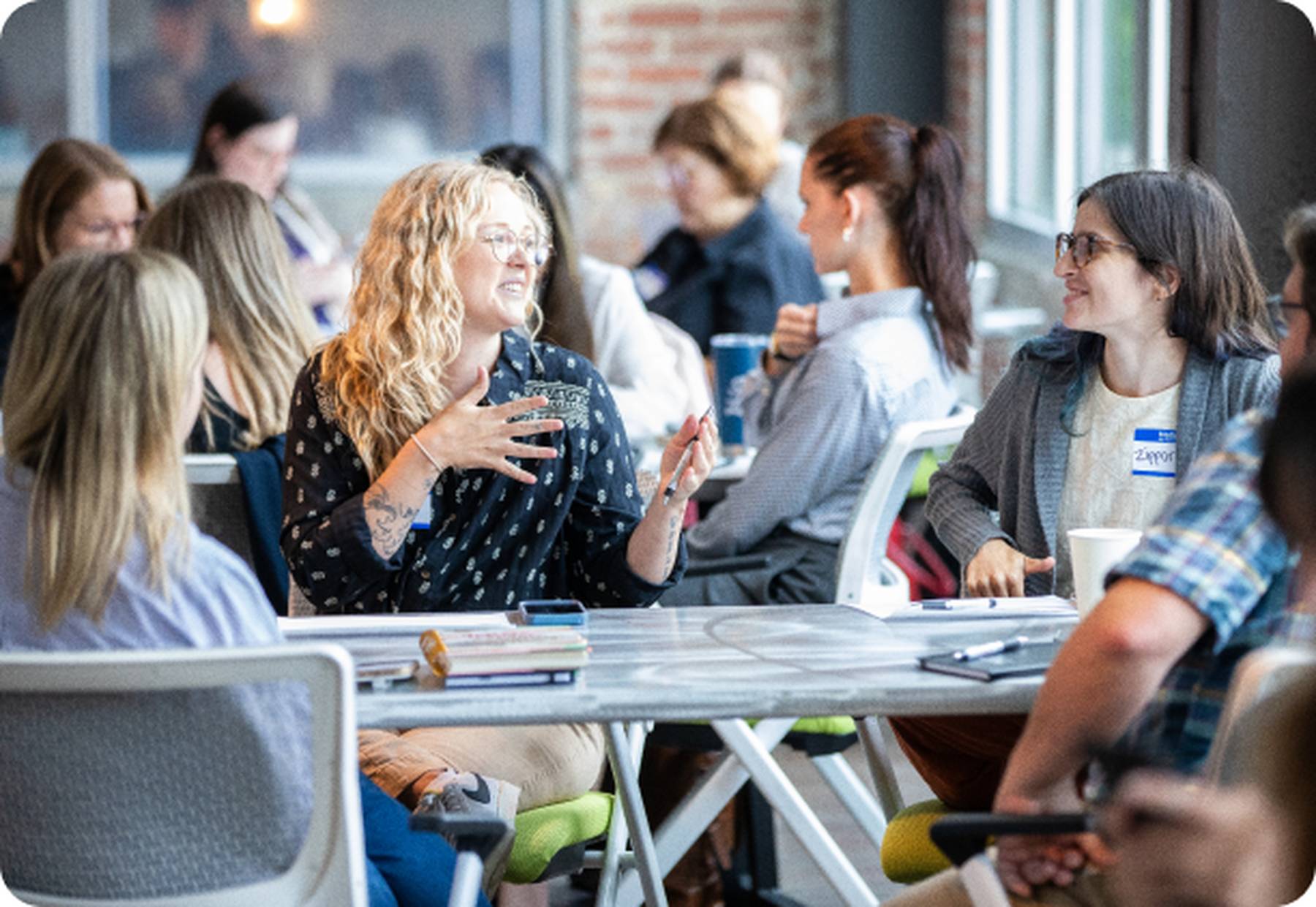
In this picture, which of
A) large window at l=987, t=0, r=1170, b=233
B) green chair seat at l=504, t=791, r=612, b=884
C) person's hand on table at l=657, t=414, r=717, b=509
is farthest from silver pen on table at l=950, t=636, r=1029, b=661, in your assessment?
large window at l=987, t=0, r=1170, b=233

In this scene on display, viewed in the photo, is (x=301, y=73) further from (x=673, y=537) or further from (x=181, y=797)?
(x=181, y=797)

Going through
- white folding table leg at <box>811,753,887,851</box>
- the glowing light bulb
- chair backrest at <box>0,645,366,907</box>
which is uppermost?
the glowing light bulb

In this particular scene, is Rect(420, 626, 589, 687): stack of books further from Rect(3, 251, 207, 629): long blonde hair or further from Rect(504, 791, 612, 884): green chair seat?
Rect(504, 791, 612, 884): green chair seat

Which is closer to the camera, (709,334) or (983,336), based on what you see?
(709,334)

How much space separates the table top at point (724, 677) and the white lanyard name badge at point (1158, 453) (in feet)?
1.16

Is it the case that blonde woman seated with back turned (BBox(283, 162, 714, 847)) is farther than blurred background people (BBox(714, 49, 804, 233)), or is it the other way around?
blurred background people (BBox(714, 49, 804, 233))

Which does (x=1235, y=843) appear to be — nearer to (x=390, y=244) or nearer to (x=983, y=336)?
(x=390, y=244)

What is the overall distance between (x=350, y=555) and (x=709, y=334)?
2861 mm

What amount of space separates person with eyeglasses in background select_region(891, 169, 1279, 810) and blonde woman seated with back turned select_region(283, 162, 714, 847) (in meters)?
0.52

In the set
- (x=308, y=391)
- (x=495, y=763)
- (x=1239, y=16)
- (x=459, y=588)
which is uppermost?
(x=1239, y=16)

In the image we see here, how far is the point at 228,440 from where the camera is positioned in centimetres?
324

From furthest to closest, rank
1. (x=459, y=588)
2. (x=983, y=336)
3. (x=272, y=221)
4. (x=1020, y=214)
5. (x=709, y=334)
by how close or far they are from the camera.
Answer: (x=1020, y=214) → (x=983, y=336) → (x=709, y=334) → (x=272, y=221) → (x=459, y=588)

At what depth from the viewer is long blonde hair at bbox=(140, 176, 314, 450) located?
3.23 meters

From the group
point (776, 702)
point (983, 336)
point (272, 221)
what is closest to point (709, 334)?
point (983, 336)
